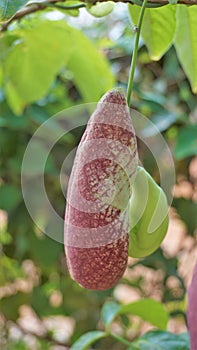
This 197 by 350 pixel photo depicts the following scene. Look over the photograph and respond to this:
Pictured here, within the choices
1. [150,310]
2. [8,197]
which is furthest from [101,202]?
[8,197]

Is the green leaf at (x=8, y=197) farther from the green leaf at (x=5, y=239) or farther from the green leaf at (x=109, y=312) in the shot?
the green leaf at (x=109, y=312)

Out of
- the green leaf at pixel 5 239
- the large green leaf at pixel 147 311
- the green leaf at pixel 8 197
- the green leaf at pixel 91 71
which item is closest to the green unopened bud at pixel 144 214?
the large green leaf at pixel 147 311

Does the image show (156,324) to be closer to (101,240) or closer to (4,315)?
(101,240)

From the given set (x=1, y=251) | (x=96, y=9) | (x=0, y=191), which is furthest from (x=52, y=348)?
(x=96, y=9)

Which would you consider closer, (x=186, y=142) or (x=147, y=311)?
(x=147, y=311)

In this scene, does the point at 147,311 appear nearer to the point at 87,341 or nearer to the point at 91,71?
the point at 87,341
